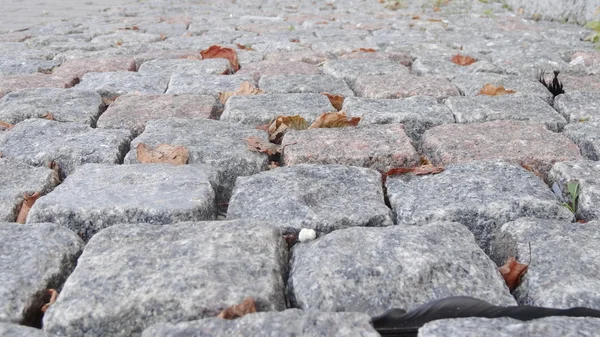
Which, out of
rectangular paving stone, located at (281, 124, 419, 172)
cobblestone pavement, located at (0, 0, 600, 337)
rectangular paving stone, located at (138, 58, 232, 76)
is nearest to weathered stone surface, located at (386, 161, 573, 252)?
cobblestone pavement, located at (0, 0, 600, 337)

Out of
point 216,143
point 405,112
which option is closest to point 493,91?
point 405,112

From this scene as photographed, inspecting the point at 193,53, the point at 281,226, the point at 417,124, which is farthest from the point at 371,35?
the point at 281,226

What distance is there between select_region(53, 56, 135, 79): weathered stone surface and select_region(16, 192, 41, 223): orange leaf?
1502 millimetres

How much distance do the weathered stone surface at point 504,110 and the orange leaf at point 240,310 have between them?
144cm

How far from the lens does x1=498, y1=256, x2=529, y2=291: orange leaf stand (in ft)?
4.32

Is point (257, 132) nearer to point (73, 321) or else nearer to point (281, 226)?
point (281, 226)

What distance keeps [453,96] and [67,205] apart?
173 centimetres

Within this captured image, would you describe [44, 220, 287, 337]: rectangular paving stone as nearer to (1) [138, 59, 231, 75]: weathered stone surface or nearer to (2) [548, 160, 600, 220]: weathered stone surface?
(2) [548, 160, 600, 220]: weathered stone surface

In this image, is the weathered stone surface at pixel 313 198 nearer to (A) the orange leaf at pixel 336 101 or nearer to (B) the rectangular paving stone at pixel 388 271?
(B) the rectangular paving stone at pixel 388 271

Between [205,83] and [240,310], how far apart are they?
183cm

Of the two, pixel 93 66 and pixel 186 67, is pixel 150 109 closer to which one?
pixel 186 67

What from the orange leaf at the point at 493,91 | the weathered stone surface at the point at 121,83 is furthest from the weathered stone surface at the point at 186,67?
the orange leaf at the point at 493,91

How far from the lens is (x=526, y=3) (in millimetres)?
5703

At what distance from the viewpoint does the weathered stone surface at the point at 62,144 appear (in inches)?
77.2
